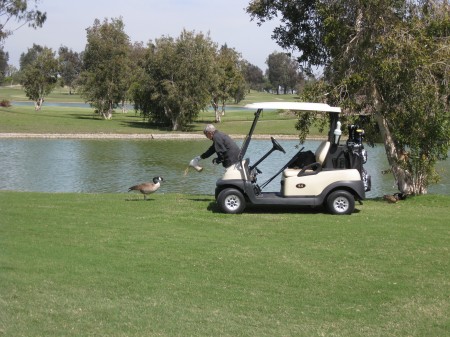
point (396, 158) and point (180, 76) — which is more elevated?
point (180, 76)

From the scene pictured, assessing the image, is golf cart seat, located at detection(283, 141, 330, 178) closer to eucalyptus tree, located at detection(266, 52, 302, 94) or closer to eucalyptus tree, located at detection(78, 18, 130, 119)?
eucalyptus tree, located at detection(78, 18, 130, 119)

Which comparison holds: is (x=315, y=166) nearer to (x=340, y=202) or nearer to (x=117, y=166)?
(x=340, y=202)

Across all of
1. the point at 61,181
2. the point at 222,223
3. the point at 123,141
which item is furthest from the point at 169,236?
the point at 123,141

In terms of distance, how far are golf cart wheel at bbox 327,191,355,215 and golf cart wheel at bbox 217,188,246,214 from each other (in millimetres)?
1548

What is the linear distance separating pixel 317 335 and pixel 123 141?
38.8 meters

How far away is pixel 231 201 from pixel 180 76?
4017cm

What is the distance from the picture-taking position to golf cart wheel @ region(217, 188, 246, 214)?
12.0m

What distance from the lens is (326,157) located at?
12.2 meters

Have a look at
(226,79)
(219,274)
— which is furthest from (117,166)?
(226,79)

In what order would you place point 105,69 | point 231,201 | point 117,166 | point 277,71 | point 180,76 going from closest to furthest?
1. point 231,201
2. point 117,166
3. point 180,76
4. point 105,69
5. point 277,71

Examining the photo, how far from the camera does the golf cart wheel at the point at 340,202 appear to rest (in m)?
12.2

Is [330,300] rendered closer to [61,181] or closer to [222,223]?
[222,223]

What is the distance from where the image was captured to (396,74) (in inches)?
573

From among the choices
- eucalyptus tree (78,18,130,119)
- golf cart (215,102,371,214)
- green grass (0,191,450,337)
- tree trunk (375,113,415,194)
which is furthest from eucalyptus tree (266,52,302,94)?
green grass (0,191,450,337)
